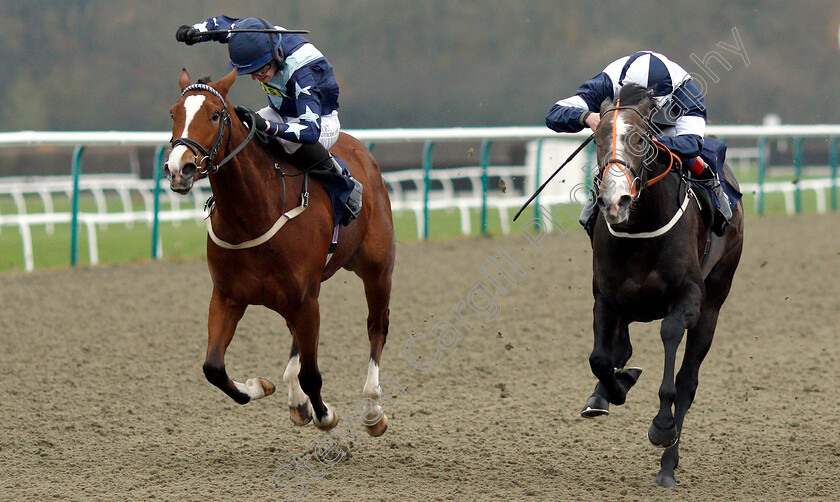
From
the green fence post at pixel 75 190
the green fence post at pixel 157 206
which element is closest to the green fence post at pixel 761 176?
the green fence post at pixel 157 206

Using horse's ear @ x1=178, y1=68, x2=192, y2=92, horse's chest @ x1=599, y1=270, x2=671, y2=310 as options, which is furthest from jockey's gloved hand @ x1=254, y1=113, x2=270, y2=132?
horse's chest @ x1=599, y1=270, x2=671, y2=310

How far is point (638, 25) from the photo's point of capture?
19844 millimetres

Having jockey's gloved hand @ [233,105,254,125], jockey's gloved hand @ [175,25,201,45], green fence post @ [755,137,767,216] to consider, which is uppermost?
jockey's gloved hand @ [175,25,201,45]

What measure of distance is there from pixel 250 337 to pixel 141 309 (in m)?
1.09

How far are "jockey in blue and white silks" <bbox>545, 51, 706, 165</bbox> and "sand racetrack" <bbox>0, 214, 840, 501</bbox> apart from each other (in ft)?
4.64

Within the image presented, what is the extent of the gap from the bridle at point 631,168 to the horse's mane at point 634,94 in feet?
0.11

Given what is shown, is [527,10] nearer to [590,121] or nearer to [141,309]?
[141,309]

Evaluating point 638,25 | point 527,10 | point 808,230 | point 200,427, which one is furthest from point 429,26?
point 200,427

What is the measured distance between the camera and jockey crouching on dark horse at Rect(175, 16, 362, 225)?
4238mm

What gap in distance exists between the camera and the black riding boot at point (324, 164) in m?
4.45

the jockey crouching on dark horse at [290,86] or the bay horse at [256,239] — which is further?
the jockey crouching on dark horse at [290,86]

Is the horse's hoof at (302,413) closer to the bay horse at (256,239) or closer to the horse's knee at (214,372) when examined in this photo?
the bay horse at (256,239)

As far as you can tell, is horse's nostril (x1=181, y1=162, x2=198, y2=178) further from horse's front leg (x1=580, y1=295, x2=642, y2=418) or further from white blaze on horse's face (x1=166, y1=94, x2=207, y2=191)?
horse's front leg (x1=580, y1=295, x2=642, y2=418)

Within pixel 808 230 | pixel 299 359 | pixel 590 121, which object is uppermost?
pixel 590 121
